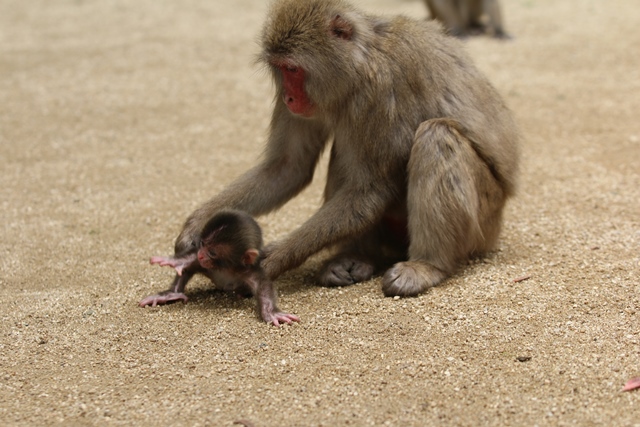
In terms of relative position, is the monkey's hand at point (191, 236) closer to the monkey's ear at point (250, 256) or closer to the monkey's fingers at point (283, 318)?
the monkey's ear at point (250, 256)

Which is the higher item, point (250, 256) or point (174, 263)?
point (250, 256)

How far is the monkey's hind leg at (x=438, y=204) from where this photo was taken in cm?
470

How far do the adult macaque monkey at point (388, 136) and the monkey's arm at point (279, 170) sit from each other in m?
0.03

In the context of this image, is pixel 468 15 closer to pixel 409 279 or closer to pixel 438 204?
pixel 438 204

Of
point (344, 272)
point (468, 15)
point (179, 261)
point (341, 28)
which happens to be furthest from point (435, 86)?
point (468, 15)

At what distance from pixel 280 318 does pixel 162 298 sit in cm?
80

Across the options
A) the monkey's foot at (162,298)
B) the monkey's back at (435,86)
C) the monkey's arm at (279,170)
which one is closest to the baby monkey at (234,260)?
the monkey's foot at (162,298)

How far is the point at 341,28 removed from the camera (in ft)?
15.4

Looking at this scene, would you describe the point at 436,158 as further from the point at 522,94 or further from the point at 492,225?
the point at 522,94

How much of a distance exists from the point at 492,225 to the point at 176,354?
2.23m

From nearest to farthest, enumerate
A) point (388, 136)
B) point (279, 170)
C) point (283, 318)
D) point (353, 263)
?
point (283, 318)
point (388, 136)
point (353, 263)
point (279, 170)

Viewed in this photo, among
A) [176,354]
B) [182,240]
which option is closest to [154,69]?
[182,240]

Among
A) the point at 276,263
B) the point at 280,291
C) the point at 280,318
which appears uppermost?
the point at 276,263

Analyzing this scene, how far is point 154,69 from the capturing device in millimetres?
11109
